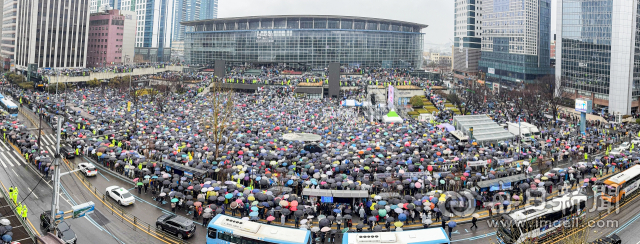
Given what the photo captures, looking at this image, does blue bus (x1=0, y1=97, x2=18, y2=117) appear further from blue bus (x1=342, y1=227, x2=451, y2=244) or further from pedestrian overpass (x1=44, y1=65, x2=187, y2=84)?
blue bus (x1=342, y1=227, x2=451, y2=244)

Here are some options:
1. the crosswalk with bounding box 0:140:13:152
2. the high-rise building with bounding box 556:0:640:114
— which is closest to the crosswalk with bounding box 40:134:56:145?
the crosswalk with bounding box 0:140:13:152

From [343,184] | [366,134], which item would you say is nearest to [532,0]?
[366,134]

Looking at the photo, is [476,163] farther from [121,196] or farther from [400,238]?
[121,196]

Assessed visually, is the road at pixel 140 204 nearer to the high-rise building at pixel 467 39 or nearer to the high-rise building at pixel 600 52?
the high-rise building at pixel 600 52

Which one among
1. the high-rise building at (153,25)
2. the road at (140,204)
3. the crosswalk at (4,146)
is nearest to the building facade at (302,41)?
the high-rise building at (153,25)

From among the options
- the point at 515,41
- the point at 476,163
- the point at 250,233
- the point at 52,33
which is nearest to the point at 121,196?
the point at 250,233

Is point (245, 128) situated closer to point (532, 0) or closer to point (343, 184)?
point (343, 184)

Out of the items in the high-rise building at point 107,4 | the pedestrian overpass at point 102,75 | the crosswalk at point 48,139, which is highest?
the high-rise building at point 107,4
